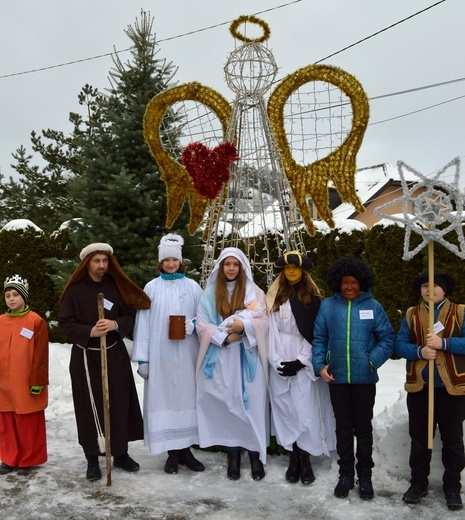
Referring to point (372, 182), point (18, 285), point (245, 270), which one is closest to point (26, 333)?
point (18, 285)

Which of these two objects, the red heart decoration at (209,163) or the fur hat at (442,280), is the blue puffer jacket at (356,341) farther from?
the red heart decoration at (209,163)

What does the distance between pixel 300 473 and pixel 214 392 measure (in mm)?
865

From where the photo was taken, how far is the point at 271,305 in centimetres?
412

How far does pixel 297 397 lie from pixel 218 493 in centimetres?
88

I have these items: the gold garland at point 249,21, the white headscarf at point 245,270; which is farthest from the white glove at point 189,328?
the gold garland at point 249,21

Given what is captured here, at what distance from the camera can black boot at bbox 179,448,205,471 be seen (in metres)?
4.22

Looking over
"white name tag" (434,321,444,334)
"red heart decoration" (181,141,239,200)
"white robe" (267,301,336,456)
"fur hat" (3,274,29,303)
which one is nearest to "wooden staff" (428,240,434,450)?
"white name tag" (434,321,444,334)

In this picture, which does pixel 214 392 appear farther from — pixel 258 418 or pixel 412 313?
pixel 412 313

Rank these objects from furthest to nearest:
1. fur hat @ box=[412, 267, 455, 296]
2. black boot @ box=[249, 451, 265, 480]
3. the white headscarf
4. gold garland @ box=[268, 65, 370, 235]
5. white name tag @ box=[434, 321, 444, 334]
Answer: gold garland @ box=[268, 65, 370, 235] < the white headscarf < black boot @ box=[249, 451, 265, 480] < fur hat @ box=[412, 267, 455, 296] < white name tag @ box=[434, 321, 444, 334]

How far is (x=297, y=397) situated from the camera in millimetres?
3998

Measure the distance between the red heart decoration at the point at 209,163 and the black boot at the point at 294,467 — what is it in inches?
88.4

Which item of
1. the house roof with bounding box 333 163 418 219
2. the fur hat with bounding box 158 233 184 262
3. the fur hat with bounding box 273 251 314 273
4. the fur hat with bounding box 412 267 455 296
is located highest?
the house roof with bounding box 333 163 418 219

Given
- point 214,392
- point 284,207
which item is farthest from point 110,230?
point 214,392

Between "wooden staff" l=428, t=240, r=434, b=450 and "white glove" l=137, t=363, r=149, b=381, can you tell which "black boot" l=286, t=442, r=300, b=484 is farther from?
"white glove" l=137, t=363, r=149, b=381
